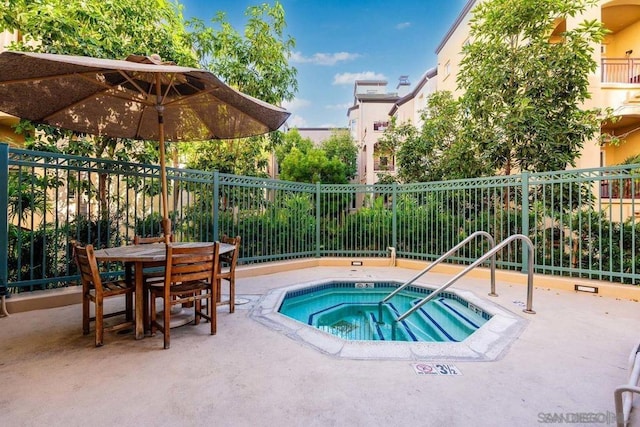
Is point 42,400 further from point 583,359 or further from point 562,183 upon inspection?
point 562,183

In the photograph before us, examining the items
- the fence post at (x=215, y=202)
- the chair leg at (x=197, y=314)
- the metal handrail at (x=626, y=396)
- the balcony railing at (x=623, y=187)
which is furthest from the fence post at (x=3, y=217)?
the balcony railing at (x=623, y=187)

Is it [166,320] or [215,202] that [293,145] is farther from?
[166,320]

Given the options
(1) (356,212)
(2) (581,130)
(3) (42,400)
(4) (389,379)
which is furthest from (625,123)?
(3) (42,400)

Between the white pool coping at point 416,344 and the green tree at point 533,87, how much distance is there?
164 inches

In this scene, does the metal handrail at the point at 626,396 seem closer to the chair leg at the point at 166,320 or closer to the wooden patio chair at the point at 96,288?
the chair leg at the point at 166,320

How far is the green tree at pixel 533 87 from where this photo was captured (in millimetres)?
6242

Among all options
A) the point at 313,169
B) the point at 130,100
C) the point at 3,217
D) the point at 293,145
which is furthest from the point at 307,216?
the point at 293,145

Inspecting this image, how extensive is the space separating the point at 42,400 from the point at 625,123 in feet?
49.0

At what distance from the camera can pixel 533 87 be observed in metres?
6.44

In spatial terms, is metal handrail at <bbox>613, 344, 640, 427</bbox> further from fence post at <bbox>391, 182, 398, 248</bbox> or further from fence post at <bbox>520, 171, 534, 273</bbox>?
fence post at <bbox>391, 182, 398, 248</bbox>

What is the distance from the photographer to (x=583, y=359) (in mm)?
2652

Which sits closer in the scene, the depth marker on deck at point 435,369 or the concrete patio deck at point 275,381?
the concrete patio deck at point 275,381

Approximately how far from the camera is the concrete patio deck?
1892 mm

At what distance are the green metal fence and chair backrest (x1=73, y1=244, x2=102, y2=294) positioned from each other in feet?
4.29
